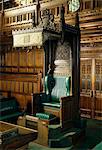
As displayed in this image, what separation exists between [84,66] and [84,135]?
2464mm

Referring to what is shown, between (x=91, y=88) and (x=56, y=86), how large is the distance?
146cm

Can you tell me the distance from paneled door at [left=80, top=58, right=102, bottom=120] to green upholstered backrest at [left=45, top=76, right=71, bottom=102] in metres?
1.44

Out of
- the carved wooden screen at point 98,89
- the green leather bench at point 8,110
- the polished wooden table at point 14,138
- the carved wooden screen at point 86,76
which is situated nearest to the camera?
the polished wooden table at point 14,138

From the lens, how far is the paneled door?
6492mm

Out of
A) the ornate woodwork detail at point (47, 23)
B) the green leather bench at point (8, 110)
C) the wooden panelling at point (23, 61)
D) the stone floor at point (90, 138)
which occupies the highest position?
the ornate woodwork detail at point (47, 23)

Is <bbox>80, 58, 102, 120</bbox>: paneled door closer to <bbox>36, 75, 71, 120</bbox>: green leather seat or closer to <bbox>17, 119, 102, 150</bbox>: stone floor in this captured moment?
<bbox>17, 119, 102, 150</bbox>: stone floor

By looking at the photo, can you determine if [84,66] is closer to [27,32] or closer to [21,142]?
[27,32]

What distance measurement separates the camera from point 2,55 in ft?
28.6

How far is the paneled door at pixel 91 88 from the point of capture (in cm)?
649

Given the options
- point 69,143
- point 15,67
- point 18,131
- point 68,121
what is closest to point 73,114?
point 68,121

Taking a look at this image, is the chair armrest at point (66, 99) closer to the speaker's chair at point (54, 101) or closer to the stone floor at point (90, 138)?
the speaker's chair at point (54, 101)

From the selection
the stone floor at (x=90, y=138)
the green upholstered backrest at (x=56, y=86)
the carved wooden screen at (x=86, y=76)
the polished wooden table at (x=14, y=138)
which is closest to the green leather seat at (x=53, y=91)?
the green upholstered backrest at (x=56, y=86)

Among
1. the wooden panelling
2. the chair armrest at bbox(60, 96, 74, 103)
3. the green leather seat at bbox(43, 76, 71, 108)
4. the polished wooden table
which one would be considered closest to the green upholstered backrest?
the green leather seat at bbox(43, 76, 71, 108)

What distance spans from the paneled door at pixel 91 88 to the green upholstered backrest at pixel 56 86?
1.44 m
